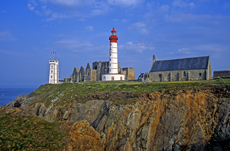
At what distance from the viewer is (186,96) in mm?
25453

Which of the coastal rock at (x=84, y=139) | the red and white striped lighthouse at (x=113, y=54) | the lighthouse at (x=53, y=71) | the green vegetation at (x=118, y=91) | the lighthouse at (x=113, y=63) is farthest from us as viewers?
the lighthouse at (x=53, y=71)

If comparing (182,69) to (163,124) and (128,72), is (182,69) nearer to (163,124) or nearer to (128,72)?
(128,72)

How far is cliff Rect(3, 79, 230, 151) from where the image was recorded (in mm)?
22328

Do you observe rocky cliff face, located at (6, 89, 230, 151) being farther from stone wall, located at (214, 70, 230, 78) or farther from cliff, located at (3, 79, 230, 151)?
stone wall, located at (214, 70, 230, 78)

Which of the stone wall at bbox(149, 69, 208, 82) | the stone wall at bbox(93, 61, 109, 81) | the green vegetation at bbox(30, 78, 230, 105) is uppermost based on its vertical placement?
the stone wall at bbox(93, 61, 109, 81)

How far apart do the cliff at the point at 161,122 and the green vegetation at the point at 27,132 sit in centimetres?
158

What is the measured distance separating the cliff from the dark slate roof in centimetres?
1673

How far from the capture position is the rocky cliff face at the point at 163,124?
2236 centimetres

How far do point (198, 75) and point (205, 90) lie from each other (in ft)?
55.2

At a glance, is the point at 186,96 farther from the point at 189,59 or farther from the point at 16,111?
the point at 189,59

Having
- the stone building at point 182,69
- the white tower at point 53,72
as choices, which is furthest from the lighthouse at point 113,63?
the white tower at point 53,72

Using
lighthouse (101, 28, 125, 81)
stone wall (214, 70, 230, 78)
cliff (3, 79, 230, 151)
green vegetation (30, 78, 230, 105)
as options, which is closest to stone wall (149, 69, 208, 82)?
stone wall (214, 70, 230, 78)

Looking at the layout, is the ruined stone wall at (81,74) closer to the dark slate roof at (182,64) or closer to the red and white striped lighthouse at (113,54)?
the red and white striped lighthouse at (113,54)

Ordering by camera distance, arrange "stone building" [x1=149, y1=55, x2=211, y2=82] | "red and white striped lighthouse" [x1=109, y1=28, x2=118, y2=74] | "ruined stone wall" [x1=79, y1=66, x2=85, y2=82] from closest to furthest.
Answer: "stone building" [x1=149, y1=55, x2=211, y2=82] < "red and white striped lighthouse" [x1=109, y1=28, x2=118, y2=74] < "ruined stone wall" [x1=79, y1=66, x2=85, y2=82]
